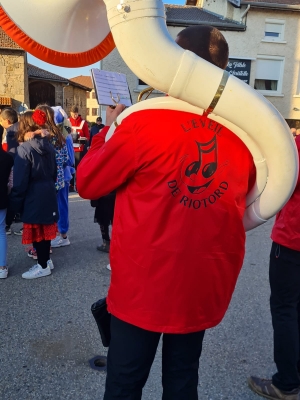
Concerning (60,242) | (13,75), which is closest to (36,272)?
(60,242)

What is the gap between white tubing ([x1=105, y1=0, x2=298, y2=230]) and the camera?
3.77ft

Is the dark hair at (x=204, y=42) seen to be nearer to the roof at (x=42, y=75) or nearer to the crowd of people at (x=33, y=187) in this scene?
the crowd of people at (x=33, y=187)

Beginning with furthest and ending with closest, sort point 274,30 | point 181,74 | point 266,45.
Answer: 1. point 274,30
2. point 266,45
3. point 181,74

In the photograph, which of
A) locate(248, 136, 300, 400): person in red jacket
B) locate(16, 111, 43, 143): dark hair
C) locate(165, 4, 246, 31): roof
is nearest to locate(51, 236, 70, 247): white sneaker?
locate(16, 111, 43, 143): dark hair

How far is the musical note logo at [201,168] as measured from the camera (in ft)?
4.26

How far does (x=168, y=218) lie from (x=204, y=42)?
24.8 inches

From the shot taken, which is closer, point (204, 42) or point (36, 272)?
point (204, 42)

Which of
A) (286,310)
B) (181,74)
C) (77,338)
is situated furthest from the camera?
(77,338)

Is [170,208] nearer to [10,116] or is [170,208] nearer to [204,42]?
[204,42]

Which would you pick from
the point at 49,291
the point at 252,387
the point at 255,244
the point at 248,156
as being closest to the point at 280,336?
the point at 252,387

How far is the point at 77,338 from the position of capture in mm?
2828

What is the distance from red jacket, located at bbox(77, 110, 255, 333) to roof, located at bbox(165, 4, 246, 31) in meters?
19.4

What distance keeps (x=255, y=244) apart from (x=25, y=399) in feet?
12.9

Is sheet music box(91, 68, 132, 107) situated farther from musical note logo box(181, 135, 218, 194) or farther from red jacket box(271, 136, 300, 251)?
red jacket box(271, 136, 300, 251)
